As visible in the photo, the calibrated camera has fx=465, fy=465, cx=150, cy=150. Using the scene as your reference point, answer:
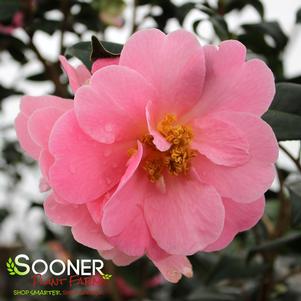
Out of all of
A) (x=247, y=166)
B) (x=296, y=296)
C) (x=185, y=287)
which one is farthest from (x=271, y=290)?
(x=247, y=166)

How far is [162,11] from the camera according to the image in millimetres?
1176

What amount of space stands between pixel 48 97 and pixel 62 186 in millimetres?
131

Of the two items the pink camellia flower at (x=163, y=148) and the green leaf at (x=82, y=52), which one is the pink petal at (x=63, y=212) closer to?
the pink camellia flower at (x=163, y=148)

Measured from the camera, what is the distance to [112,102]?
54cm

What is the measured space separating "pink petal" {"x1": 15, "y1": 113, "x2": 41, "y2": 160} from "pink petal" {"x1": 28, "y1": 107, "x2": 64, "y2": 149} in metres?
0.04

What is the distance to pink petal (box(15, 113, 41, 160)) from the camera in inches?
24.0

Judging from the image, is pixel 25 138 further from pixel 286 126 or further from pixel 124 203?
pixel 286 126

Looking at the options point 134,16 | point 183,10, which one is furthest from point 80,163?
point 134,16

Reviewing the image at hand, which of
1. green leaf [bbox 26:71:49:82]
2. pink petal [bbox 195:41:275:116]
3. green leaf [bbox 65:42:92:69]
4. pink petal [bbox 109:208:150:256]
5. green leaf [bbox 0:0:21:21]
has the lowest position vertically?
green leaf [bbox 26:71:49:82]

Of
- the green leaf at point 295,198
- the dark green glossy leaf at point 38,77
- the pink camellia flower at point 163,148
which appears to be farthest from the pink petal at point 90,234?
the dark green glossy leaf at point 38,77

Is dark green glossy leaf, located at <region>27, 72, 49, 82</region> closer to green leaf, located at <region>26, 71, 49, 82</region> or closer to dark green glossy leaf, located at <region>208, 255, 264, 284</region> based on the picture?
green leaf, located at <region>26, 71, 49, 82</region>

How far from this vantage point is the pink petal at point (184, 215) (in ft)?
1.83

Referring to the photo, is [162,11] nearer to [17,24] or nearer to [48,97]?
[17,24]

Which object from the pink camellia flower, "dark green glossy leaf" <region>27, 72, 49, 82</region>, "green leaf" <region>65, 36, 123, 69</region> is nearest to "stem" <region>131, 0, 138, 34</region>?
"dark green glossy leaf" <region>27, 72, 49, 82</region>
